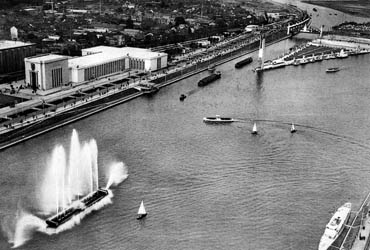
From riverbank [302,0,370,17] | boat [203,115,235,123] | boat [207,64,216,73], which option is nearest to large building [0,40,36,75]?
boat [207,64,216,73]

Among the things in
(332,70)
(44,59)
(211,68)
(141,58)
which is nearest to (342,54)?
(332,70)

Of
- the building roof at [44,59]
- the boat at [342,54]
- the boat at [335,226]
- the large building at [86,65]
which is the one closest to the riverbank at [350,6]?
the boat at [342,54]

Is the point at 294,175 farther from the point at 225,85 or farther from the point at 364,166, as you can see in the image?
the point at 225,85

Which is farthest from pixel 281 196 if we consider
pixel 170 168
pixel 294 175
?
pixel 170 168

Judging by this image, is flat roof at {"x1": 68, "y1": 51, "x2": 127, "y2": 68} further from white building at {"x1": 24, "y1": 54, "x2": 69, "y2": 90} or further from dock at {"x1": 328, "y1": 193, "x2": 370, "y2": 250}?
dock at {"x1": 328, "y1": 193, "x2": 370, "y2": 250}

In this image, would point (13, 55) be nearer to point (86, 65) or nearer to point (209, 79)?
point (86, 65)

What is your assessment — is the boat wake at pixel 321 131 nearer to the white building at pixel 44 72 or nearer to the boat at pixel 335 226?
the boat at pixel 335 226

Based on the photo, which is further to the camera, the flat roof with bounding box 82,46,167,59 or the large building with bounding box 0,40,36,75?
the flat roof with bounding box 82,46,167,59
